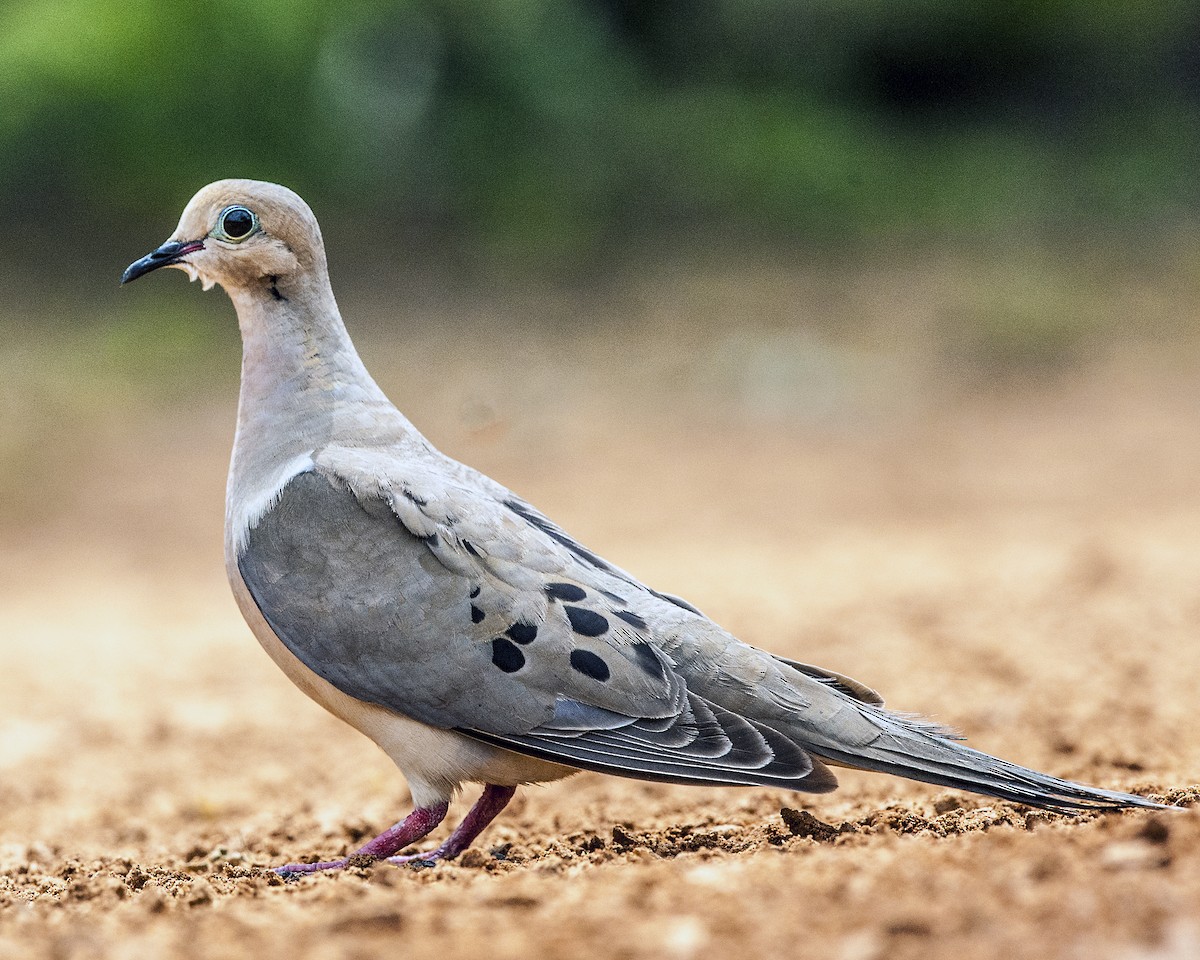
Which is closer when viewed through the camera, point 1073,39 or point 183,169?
point 183,169

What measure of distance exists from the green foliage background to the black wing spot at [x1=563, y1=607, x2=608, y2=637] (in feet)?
48.0

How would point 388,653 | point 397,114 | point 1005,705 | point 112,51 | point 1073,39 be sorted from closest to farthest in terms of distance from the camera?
point 388,653, point 1005,705, point 112,51, point 397,114, point 1073,39

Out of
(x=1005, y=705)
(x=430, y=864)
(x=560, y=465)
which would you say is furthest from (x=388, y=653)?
(x=560, y=465)

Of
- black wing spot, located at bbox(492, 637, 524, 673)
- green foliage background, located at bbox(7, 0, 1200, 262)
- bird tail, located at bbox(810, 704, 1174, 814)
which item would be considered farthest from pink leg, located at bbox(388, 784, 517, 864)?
green foliage background, located at bbox(7, 0, 1200, 262)

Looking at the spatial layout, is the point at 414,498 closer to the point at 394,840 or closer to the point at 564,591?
the point at 564,591

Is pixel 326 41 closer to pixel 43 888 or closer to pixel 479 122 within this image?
pixel 479 122

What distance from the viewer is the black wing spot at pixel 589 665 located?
3.73 meters

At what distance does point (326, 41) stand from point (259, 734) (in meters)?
12.4

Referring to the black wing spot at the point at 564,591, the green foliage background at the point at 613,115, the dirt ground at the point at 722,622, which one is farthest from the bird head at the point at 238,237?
the green foliage background at the point at 613,115

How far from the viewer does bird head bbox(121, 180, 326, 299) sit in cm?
425

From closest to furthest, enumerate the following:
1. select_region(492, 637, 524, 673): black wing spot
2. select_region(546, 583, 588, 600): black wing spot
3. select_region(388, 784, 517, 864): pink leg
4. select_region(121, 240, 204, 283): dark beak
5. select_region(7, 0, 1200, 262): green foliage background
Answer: select_region(492, 637, 524, 673): black wing spot < select_region(546, 583, 588, 600): black wing spot < select_region(388, 784, 517, 864): pink leg < select_region(121, 240, 204, 283): dark beak < select_region(7, 0, 1200, 262): green foliage background

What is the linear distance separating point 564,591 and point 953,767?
3.55 feet

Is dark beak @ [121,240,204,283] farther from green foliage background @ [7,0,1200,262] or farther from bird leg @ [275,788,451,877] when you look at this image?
green foliage background @ [7,0,1200,262]

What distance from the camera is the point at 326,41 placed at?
17453 mm
